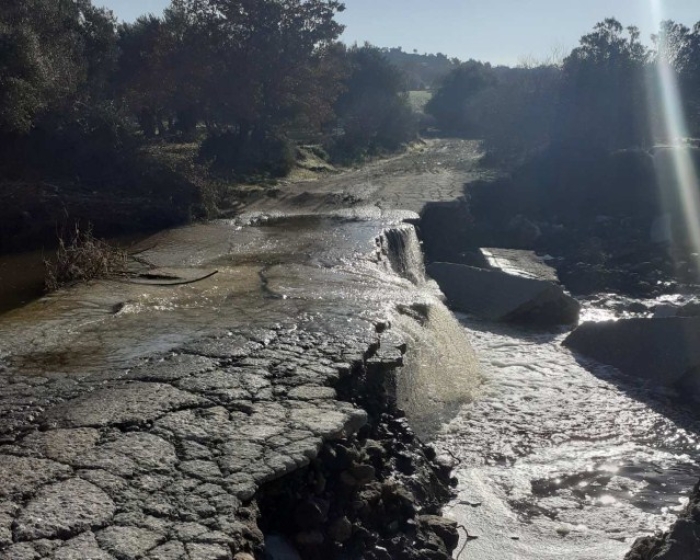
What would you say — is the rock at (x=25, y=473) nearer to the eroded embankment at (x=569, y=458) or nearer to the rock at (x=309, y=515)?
the rock at (x=309, y=515)

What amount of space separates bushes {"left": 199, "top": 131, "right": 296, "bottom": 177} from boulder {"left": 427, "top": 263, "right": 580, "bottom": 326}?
30.3 feet

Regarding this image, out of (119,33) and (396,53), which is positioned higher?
(396,53)

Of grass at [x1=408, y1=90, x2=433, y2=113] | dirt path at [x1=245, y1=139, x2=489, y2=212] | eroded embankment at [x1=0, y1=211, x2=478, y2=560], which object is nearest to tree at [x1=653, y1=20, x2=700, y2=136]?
dirt path at [x1=245, y1=139, x2=489, y2=212]

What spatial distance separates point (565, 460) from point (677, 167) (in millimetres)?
18541

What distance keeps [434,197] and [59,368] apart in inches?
485

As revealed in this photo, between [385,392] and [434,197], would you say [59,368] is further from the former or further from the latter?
[434,197]

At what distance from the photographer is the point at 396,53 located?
6378 inches

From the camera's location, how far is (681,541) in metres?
4.15

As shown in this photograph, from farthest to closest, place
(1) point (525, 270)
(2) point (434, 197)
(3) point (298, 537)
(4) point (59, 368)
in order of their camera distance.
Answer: (2) point (434, 197) → (1) point (525, 270) → (4) point (59, 368) → (3) point (298, 537)

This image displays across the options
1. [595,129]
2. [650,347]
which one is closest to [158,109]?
[595,129]

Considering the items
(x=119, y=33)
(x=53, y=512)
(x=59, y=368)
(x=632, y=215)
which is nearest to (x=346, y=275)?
(x=59, y=368)

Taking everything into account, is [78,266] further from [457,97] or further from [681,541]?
[457,97]

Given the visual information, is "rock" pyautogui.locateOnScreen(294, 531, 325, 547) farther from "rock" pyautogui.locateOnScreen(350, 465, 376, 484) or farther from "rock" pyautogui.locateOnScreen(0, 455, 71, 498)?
"rock" pyautogui.locateOnScreen(0, 455, 71, 498)

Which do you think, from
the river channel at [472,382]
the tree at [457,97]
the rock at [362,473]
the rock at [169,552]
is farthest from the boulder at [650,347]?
the tree at [457,97]
